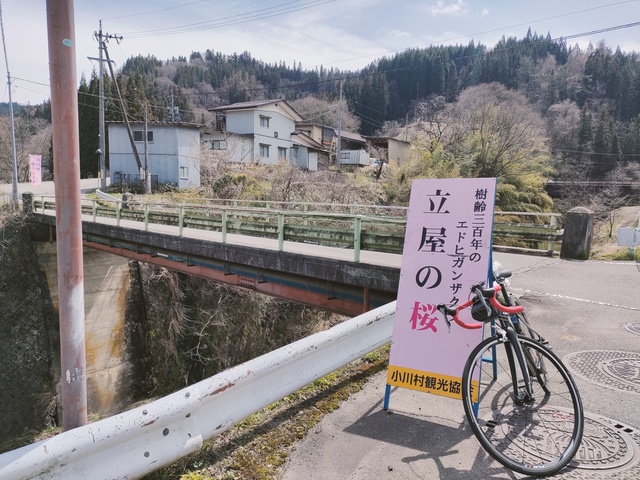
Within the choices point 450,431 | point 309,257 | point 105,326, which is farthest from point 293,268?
point 105,326

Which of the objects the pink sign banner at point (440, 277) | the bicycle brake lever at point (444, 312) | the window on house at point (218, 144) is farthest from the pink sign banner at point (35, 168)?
the bicycle brake lever at point (444, 312)

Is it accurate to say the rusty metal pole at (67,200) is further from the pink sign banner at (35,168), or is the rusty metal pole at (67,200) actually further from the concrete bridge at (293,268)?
the pink sign banner at (35,168)

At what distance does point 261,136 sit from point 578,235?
117 ft

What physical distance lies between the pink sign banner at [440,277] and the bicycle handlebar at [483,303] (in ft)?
0.42

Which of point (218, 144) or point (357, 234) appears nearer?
point (357, 234)

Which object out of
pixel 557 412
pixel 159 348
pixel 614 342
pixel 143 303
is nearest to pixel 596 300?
pixel 614 342

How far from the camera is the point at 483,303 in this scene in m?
2.86

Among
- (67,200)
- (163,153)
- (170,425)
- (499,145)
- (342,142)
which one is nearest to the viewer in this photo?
(170,425)

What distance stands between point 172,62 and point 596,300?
127m

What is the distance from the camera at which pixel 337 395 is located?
362 centimetres

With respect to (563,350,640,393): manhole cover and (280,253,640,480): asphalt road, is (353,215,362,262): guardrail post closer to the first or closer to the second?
(280,253,640,480): asphalt road

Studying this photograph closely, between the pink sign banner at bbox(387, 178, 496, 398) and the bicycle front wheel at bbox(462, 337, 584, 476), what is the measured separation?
0.29 m

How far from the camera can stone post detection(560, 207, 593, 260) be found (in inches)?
399

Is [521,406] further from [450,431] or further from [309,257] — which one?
[309,257]
